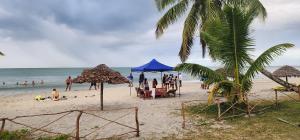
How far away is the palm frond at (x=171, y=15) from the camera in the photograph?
65.3 feet

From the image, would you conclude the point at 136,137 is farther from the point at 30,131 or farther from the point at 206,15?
the point at 206,15

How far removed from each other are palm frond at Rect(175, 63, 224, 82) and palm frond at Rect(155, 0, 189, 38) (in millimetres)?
7547

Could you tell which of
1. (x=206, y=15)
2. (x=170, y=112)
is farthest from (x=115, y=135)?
(x=206, y=15)

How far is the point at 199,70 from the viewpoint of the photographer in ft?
43.6

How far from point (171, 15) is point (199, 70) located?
25.1ft

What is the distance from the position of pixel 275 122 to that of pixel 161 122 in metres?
4.05

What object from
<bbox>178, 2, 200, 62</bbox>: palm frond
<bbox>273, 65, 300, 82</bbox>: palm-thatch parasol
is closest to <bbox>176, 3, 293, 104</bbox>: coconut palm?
<bbox>178, 2, 200, 62</bbox>: palm frond

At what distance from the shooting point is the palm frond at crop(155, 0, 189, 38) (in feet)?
65.3

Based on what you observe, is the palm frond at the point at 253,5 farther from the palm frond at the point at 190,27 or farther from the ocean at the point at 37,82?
the ocean at the point at 37,82

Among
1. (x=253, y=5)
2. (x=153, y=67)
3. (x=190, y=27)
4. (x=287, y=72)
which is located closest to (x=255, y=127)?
(x=253, y=5)

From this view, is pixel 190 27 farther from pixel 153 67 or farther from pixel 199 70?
pixel 199 70

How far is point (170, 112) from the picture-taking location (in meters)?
14.0

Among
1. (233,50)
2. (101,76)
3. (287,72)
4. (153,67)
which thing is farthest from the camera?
(287,72)

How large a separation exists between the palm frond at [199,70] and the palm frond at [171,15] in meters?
7.55
